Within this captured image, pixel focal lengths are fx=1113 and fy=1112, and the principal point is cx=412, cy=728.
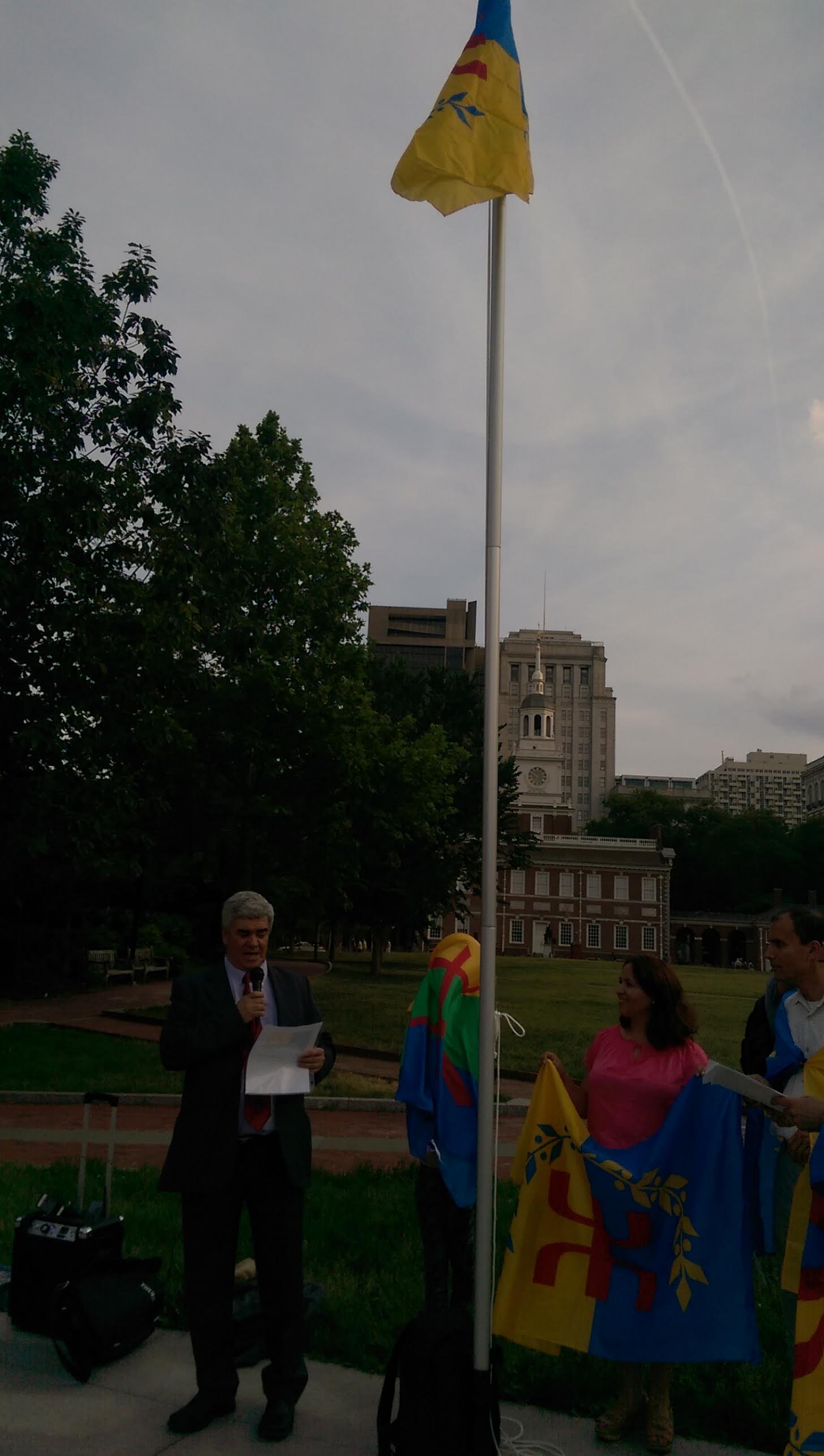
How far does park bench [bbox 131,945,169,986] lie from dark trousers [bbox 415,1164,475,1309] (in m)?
26.7

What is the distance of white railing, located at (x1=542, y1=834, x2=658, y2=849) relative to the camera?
102625 mm

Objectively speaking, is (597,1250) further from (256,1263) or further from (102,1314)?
(102,1314)

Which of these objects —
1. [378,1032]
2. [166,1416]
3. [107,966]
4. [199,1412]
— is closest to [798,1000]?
[199,1412]

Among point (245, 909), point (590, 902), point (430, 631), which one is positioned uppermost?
point (430, 631)

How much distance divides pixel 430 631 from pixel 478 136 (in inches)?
6830

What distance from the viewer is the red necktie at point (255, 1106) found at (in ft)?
15.3

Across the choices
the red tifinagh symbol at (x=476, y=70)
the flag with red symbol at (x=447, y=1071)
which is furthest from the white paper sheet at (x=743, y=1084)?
the red tifinagh symbol at (x=476, y=70)

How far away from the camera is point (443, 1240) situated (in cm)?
533

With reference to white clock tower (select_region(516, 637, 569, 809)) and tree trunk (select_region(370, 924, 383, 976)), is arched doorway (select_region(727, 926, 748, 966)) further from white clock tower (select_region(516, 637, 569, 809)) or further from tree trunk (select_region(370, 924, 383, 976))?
tree trunk (select_region(370, 924, 383, 976))

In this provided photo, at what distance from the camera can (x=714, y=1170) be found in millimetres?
4625

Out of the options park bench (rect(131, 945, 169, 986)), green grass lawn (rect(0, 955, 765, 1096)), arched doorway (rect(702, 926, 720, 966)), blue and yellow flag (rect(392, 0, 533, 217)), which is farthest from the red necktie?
arched doorway (rect(702, 926, 720, 966))

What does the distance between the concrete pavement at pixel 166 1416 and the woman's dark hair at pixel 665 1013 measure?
1599 mm

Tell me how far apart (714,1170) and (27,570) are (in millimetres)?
12025

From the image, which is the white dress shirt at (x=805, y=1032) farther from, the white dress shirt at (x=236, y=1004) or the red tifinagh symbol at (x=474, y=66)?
the red tifinagh symbol at (x=474, y=66)
